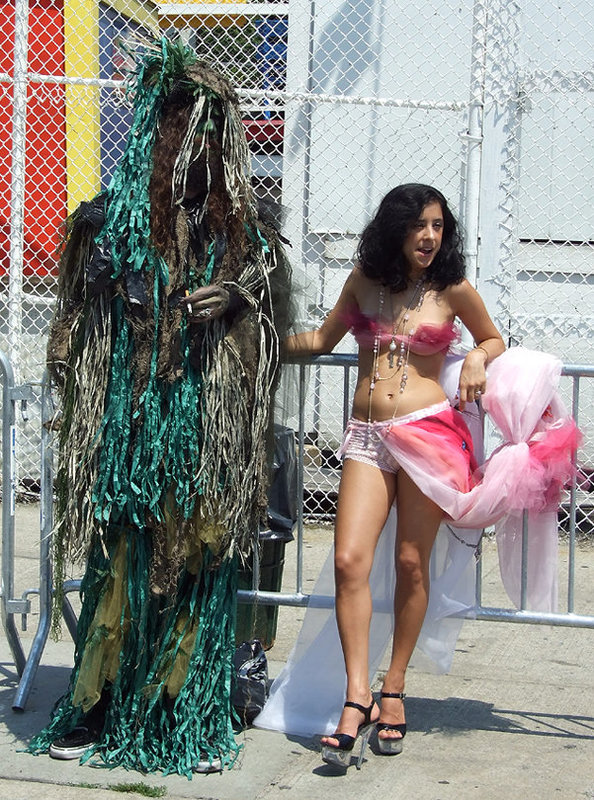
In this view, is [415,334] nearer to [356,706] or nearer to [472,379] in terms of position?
[472,379]

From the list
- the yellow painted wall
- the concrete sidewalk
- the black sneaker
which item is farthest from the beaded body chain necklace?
the yellow painted wall

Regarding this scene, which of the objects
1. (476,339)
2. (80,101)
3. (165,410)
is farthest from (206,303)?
(80,101)

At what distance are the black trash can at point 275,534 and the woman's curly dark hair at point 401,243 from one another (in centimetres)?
70

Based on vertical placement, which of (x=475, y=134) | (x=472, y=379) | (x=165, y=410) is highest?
(x=475, y=134)

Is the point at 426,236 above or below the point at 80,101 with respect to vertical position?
below

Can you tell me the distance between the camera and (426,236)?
3.55 metres

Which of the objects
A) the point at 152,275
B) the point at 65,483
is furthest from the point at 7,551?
the point at 152,275

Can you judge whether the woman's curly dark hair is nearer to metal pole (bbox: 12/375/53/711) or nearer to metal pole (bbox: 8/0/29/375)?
metal pole (bbox: 12/375/53/711)

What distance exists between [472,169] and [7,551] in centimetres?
345

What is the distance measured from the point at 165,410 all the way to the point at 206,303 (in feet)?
1.22

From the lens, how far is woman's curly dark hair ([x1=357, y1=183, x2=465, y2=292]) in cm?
358

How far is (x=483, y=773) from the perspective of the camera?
11.3 ft

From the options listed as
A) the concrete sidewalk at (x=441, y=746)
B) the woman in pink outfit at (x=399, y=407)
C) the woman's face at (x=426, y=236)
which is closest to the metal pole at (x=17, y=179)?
the concrete sidewalk at (x=441, y=746)

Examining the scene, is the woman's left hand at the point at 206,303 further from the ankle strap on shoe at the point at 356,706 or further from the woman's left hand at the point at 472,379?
the ankle strap on shoe at the point at 356,706
